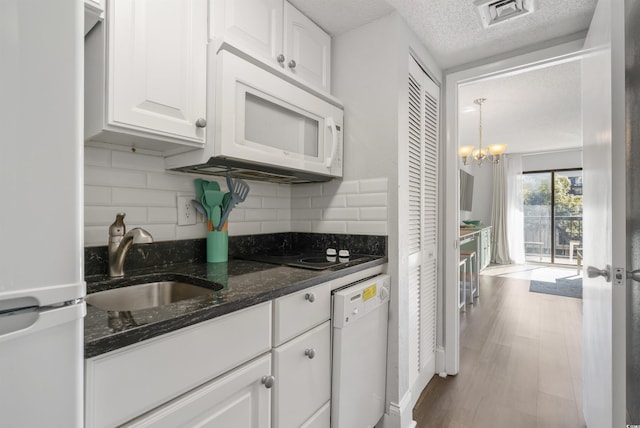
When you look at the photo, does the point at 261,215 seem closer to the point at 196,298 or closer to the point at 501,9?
the point at 196,298

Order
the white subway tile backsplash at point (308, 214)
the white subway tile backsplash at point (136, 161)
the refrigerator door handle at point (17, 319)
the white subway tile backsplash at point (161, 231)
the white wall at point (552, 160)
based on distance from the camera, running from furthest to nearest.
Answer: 1. the white wall at point (552, 160)
2. the white subway tile backsplash at point (308, 214)
3. the white subway tile backsplash at point (161, 231)
4. the white subway tile backsplash at point (136, 161)
5. the refrigerator door handle at point (17, 319)

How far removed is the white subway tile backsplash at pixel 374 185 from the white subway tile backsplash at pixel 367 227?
0.58 ft

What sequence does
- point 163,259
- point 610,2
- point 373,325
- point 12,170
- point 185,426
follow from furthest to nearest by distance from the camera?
point 373,325
point 163,259
point 610,2
point 185,426
point 12,170

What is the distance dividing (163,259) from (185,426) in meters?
0.77

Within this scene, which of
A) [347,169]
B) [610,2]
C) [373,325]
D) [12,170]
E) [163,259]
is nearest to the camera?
[12,170]

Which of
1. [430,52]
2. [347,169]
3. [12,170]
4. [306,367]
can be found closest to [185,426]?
[306,367]

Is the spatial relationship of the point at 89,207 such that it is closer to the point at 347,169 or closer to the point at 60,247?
the point at 60,247

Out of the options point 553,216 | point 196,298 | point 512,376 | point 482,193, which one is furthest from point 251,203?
point 553,216

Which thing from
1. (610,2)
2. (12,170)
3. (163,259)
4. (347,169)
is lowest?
(163,259)

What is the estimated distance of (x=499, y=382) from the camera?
2.08 m

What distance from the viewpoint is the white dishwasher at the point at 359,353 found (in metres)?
Result: 1.23

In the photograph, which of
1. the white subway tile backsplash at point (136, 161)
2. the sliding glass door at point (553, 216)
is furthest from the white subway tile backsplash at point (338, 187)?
the sliding glass door at point (553, 216)

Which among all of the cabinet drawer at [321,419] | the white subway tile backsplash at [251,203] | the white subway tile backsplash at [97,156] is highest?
the white subway tile backsplash at [97,156]

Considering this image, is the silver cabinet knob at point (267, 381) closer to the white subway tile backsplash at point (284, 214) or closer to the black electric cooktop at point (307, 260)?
the black electric cooktop at point (307, 260)
